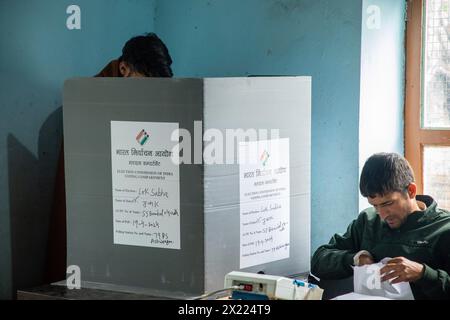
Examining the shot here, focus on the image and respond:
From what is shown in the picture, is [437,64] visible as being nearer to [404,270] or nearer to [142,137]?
[404,270]

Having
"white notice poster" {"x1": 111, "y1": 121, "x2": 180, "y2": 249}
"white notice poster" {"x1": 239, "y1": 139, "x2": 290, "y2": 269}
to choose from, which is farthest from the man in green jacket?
"white notice poster" {"x1": 111, "y1": 121, "x2": 180, "y2": 249}

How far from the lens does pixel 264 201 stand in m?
1.66

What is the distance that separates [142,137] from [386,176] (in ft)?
2.17

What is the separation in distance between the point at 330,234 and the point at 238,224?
73 cm

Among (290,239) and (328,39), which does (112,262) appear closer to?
(290,239)

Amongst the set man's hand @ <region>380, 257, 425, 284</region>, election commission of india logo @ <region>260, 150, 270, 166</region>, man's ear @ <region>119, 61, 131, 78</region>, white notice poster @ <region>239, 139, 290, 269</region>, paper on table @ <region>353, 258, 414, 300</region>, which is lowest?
paper on table @ <region>353, 258, 414, 300</region>

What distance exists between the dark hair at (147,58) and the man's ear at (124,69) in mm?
13

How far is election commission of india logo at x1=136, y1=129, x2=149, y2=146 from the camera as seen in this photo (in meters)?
1.54

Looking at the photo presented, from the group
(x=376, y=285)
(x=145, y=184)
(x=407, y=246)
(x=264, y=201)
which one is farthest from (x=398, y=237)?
(x=145, y=184)

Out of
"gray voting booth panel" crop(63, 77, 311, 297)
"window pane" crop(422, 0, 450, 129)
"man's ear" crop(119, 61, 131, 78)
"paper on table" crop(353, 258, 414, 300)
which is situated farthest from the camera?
"man's ear" crop(119, 61, 131, 78)

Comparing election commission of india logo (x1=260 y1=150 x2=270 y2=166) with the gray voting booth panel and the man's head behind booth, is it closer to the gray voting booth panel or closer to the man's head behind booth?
the gray voting booth panel

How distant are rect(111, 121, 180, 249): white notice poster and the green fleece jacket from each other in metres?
0.54

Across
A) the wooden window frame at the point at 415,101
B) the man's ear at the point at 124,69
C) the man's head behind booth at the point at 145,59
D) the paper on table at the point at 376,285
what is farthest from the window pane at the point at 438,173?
the man's ear at the point at 124,69
